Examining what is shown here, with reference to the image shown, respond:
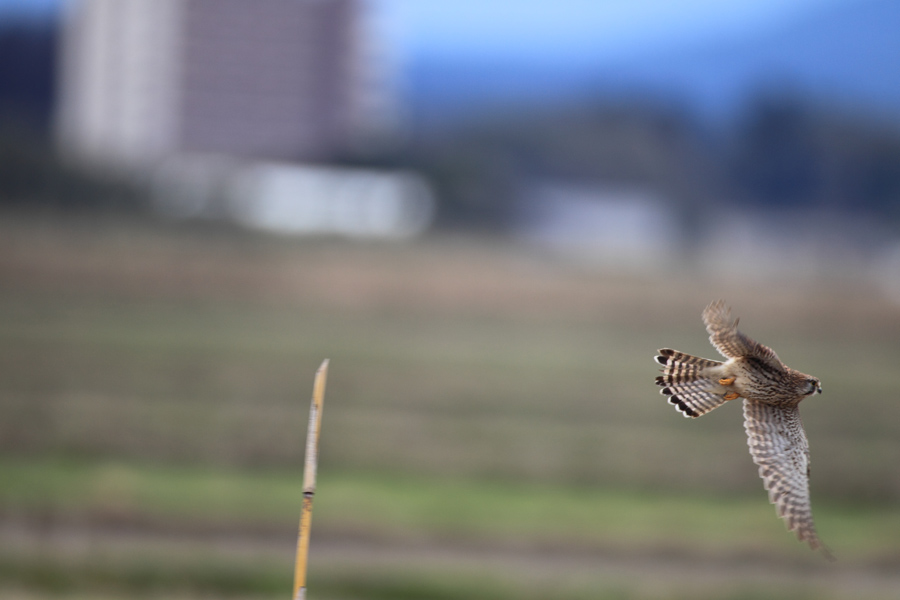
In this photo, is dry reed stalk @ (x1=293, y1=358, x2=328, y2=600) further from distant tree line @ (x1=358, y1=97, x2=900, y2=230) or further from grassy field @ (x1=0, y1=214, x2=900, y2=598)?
distant tree line @ (x1=358, y1=97, x2=900, y2=230)

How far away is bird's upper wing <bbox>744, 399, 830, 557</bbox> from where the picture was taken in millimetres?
3152

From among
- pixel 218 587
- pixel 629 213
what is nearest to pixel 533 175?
pixel 629 213

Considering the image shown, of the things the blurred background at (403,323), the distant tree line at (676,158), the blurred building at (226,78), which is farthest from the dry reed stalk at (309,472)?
the blurred building at (226,78)

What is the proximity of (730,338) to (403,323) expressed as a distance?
123 ft

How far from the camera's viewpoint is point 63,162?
6028 cm

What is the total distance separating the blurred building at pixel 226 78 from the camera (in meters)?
106

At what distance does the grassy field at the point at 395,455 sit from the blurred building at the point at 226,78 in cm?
6796

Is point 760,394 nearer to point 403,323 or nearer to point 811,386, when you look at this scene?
point 811,386

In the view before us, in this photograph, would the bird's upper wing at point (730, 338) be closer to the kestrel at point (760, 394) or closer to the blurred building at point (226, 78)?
the kestrel at point (760, 394)

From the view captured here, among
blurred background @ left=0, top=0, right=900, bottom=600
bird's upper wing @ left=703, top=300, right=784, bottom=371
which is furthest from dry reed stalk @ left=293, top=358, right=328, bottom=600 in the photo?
blurred background @ left=0, top=0, right=900, bottom=600

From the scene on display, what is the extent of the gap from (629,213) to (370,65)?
41220mm

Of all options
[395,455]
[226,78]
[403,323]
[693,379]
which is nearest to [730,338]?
[693,379]

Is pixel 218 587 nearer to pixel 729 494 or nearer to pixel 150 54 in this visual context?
pixel 729 494

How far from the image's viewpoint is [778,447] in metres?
3.28
